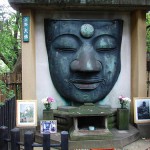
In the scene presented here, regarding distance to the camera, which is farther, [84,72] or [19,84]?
[19,84]

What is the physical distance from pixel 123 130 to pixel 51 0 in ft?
12.4

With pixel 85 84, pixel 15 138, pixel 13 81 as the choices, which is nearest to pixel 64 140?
pixel 15 138

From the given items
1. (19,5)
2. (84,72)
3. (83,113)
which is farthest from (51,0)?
(83,113)

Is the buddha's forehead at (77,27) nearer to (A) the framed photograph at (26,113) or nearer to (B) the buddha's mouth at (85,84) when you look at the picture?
(B) the buddha's mouth at (85,84)

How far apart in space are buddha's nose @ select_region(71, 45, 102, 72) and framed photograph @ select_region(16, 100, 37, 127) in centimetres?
143

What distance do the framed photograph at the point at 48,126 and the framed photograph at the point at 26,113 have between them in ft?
1.34

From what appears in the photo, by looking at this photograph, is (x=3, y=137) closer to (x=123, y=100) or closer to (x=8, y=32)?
(x=123, y=100)

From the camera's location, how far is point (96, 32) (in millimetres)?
7555

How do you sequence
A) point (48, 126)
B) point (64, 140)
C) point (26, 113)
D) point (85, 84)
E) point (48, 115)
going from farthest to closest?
point (85, 84)
point (26, 113)
point (48, 115)
point (48, 126)
point (64, 140)

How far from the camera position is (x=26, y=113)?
23.7 feet

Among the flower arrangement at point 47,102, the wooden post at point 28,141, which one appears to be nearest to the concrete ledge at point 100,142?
the flower arrangement at point 47,102

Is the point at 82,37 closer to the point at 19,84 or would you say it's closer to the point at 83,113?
the point at 83,113

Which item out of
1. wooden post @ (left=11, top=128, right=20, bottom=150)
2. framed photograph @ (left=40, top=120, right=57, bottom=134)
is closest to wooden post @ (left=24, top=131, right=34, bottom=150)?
wooden post @ (left=11, top=128, right=20, bottom=150)

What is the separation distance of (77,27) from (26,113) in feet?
8.62
